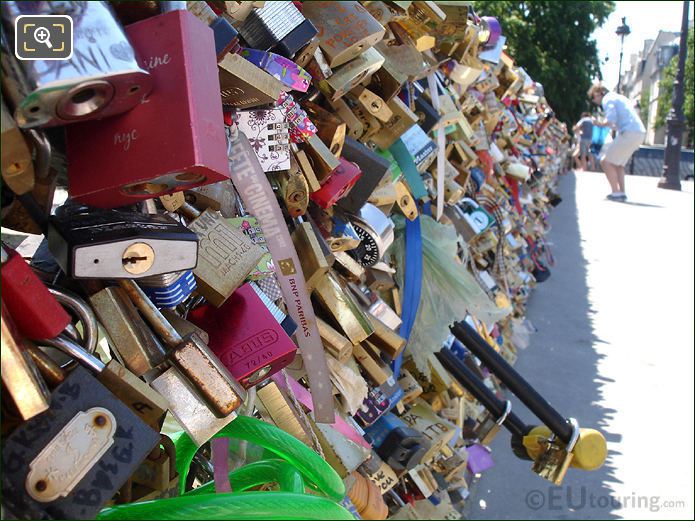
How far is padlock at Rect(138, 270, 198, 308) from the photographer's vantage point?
1.10 metres

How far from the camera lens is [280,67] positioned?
5.35 feet

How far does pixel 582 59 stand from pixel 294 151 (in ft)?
101

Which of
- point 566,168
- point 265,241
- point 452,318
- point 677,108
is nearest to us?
point 265,241

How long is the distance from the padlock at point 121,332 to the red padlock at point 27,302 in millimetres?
154

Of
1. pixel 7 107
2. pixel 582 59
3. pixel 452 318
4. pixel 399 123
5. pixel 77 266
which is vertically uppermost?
pixel 7 107

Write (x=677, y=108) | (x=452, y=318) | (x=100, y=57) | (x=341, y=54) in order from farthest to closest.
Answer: (x=677, y=108) < (x=452, y=318) < (x=341, y=54) < (x=100, y=57)

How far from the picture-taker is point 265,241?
156 cm

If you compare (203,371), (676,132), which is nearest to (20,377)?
(203,371)

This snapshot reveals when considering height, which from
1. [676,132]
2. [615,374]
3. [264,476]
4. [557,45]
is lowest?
[557,45]

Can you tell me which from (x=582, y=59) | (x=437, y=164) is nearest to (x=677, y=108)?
(x=582, y=59)

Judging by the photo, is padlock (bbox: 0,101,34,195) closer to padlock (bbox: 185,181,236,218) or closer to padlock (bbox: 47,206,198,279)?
padlock (bbox: 47,206,198,279)

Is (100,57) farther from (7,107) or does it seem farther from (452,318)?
(452,318)

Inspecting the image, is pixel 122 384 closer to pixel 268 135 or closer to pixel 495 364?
pixel 268 135

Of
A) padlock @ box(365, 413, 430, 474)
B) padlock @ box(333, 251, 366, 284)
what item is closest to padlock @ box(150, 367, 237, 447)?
padlock @ box(333, 251, 366, 284)
